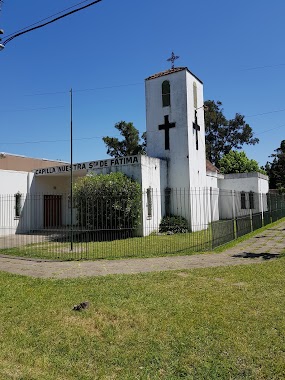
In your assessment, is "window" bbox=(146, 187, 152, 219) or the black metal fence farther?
"window" bbox=(146, 187, 152, 219)

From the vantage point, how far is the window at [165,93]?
2020 cm

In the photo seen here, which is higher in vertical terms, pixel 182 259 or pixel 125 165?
pixel 125 165

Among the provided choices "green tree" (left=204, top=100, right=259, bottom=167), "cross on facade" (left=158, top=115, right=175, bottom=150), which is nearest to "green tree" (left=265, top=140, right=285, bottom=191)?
"green tree" (left=204, top=100, right=259, bottom=167)

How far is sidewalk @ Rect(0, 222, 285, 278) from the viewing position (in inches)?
328

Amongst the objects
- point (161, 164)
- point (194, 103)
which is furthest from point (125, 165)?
point (194, 103)

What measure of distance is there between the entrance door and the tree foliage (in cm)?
653

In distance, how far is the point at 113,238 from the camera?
16.2 metres

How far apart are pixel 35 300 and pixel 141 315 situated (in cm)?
215

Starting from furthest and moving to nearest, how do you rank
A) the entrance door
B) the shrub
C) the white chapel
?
the entrance door
the white chapel
the shrub

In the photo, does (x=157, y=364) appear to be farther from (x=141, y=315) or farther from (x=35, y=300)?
(x=35, y=300)

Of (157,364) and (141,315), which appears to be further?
(141,315)

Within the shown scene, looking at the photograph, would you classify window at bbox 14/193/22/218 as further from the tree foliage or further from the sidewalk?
the sidewalk

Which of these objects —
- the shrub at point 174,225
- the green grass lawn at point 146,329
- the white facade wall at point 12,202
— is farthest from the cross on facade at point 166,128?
the green grass lawn at point 146,329

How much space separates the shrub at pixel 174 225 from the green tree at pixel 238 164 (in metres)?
20.5
